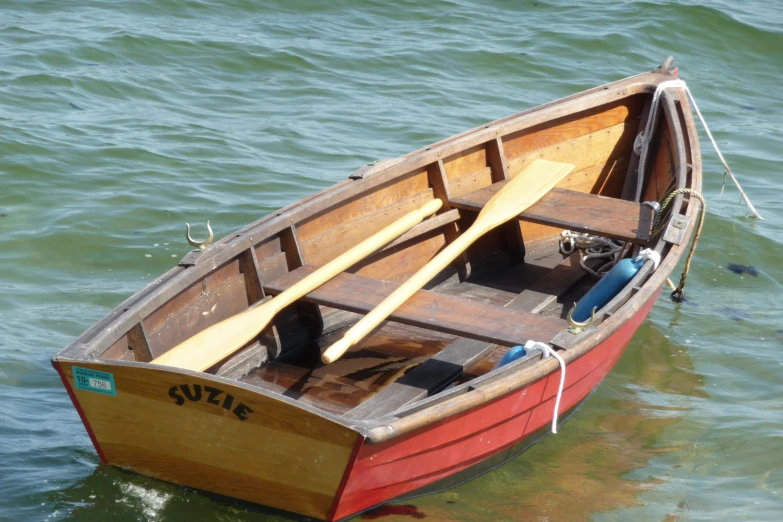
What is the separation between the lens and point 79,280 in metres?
6.39

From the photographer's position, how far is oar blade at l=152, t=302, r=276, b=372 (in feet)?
13.8

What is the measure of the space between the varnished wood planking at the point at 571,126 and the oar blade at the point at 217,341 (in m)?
2.56

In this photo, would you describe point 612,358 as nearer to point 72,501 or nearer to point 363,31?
point 72,501

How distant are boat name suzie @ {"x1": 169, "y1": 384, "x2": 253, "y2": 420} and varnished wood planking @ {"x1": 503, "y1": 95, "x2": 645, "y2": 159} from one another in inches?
134

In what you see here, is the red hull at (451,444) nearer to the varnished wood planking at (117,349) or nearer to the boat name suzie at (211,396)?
the boat name suzie at (211,396)

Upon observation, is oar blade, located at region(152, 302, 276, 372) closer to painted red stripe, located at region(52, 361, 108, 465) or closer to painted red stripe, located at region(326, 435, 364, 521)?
painted red stripe, located at region(52, 361, 108, 465)

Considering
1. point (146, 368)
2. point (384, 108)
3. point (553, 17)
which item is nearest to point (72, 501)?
point (146, 368)

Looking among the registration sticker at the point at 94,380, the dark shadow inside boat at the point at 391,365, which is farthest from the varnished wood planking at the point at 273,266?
the registration sticker at the point at 94,380

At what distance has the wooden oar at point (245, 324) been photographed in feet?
13.9

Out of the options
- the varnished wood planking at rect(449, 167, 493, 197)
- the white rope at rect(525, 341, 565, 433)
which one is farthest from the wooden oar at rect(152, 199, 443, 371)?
the white rope at rect(525, 341, 565, 433)

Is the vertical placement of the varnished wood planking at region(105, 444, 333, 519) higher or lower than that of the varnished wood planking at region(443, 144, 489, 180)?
lower

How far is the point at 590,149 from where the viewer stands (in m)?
6.86

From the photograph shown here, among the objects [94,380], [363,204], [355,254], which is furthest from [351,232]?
[94,380]

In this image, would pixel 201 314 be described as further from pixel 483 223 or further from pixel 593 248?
pixel 593 248
